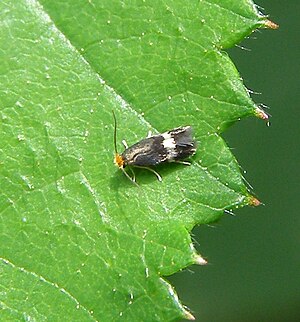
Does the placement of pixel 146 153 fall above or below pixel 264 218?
above

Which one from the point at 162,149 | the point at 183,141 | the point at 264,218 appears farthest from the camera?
the point at 264,218

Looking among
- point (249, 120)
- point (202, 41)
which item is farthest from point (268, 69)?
point (202, 41)

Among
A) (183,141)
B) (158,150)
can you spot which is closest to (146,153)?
(158,150)

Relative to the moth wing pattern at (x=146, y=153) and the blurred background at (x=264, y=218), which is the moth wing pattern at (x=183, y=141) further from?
the blurred background at (x=264, y=218)

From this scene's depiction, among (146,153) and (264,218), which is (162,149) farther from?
(264,218)

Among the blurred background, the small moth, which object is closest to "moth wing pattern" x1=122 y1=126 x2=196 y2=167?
the small moth

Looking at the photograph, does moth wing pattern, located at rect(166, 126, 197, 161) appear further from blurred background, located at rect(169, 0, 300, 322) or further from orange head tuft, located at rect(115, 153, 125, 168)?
blurred background, located at rect(169, 0, 300, 322)

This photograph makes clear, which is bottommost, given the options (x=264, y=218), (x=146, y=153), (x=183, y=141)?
(x=264, y=218)
